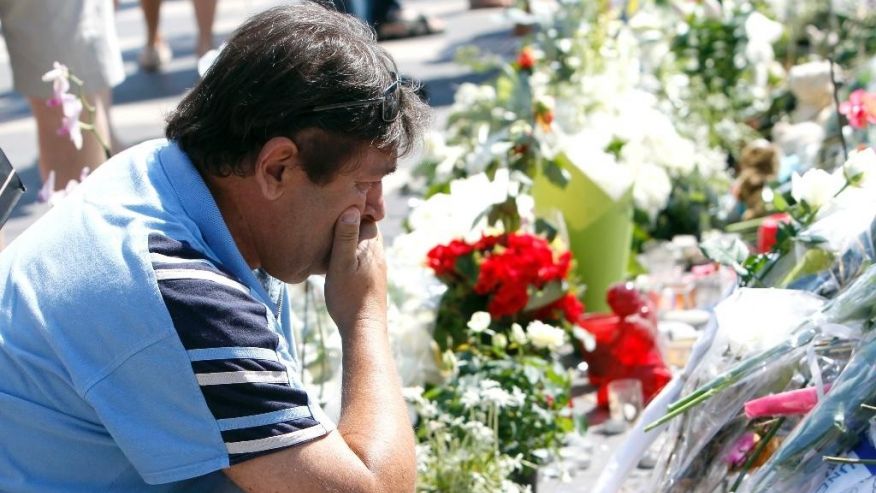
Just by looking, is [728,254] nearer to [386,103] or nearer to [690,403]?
[690,403]

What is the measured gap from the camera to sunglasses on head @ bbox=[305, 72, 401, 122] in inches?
62.1

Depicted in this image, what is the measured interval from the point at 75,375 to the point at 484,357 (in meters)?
1.40

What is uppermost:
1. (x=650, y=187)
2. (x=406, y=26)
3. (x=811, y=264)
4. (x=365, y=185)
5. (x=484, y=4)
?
(x=365, y=185)

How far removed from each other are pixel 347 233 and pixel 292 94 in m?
0.25

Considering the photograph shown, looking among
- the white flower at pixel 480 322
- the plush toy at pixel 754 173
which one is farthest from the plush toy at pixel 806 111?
the white flower at pixel 480 322

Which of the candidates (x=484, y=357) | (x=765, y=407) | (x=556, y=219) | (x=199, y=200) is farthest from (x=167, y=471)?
(x=556, y=219)

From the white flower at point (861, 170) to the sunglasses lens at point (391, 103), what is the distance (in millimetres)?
801

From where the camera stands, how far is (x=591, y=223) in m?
3.50

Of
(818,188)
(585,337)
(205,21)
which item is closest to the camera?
(818,188)

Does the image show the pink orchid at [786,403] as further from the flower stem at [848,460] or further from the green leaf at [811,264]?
the green leaf at [811,264]

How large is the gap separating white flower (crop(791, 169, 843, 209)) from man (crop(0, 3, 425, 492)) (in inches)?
27.1

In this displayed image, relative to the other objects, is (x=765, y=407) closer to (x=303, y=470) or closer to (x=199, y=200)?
(x=303, y=470)

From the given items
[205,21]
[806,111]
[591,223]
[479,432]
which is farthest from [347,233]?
[205,21]

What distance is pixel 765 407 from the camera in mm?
1826
